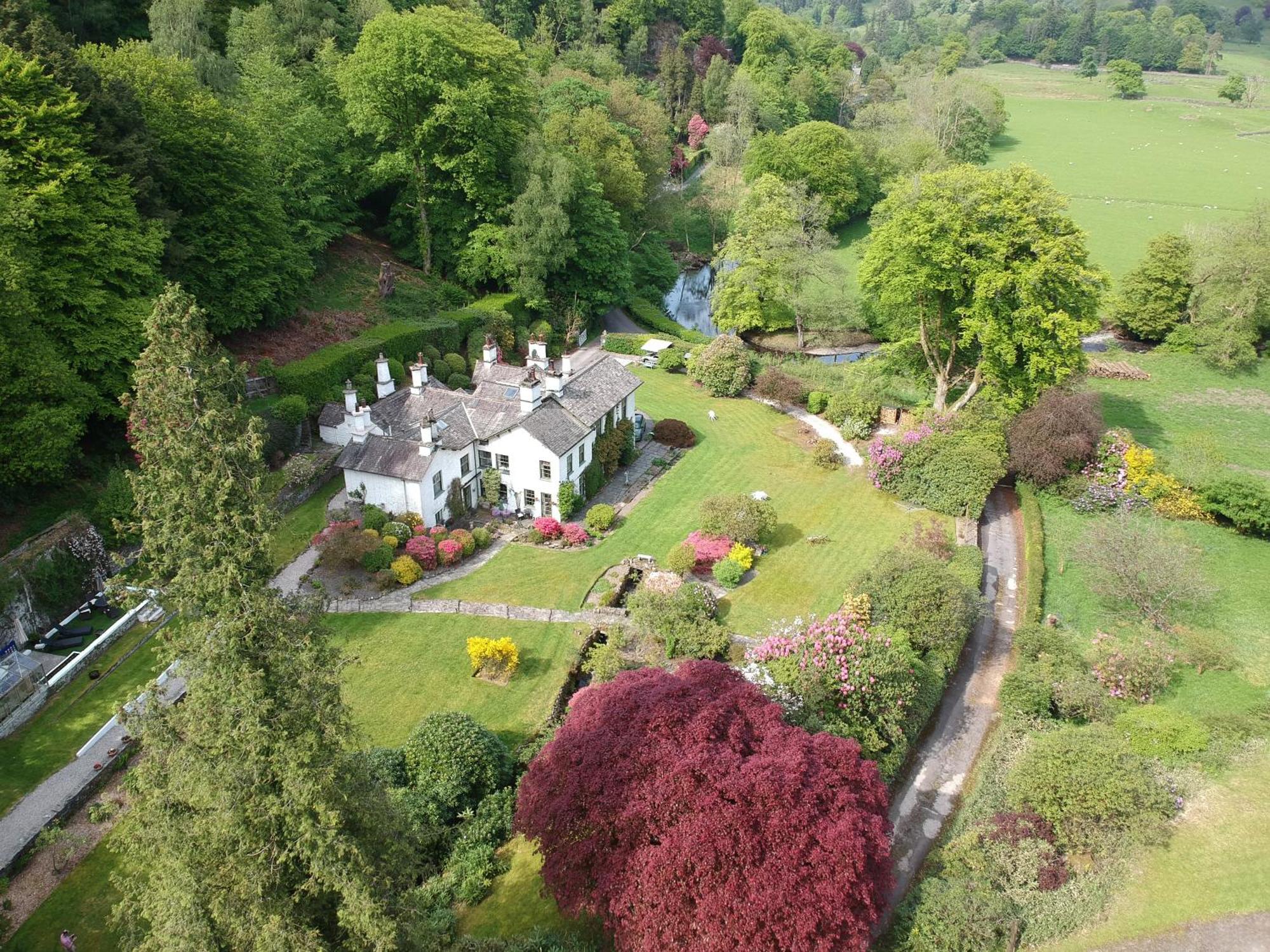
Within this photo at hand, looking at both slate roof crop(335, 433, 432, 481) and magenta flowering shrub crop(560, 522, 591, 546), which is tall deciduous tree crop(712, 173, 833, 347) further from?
slate roof crop(335, 433, 432, 481)

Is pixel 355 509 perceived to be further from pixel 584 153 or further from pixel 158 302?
pixel 584 153

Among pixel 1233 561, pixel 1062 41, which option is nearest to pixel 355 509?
pixel 1233 561

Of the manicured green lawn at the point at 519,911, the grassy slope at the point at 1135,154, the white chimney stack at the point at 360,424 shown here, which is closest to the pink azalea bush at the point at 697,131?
the grassy slope at the point at 1135,154

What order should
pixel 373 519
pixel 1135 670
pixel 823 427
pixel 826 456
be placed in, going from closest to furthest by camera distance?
pixel 1135 670, pixel 373 519, pixel 826 456, pixel 823 427

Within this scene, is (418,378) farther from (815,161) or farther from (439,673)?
(815,161)

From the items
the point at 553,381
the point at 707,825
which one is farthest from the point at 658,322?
the point at 707,825
